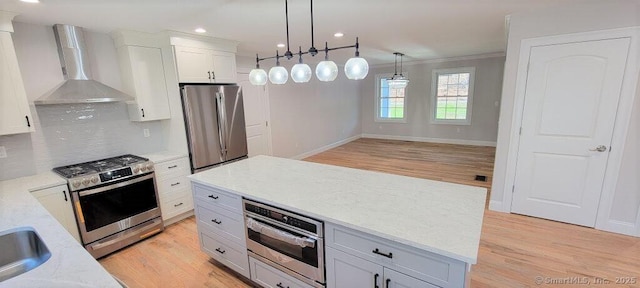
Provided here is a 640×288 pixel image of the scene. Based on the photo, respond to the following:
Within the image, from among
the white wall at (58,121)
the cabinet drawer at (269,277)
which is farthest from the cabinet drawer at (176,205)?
the cabinet drawer at (269,277)

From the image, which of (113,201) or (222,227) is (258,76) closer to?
(222,227)

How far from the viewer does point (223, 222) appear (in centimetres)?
216

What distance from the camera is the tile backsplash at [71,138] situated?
254cm

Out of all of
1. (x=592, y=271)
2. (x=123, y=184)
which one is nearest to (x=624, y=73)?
(x=592, y=271)

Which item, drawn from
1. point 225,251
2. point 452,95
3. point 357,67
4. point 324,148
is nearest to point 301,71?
point 357,67

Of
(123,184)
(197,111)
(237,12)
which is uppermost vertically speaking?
(237,12)

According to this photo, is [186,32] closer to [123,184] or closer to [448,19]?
[123,184]

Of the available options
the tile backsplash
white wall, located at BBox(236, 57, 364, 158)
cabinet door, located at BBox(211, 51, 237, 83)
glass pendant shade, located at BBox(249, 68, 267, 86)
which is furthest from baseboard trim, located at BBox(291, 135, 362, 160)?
glass pendant shade, located at BBox(249, 68, 267, 86)

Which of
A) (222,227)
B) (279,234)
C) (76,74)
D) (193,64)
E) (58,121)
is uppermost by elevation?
(193,64)

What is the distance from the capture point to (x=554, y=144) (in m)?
2.87

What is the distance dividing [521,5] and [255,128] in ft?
13.4

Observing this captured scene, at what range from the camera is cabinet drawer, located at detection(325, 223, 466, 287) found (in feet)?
3.92

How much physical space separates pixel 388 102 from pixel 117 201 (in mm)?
7276

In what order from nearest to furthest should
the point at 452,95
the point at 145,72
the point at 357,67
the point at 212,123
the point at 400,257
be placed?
the point at 400,257 → the point at 357,67 → the point at 145,72 → the point at 212,123 → the point at 452,95
